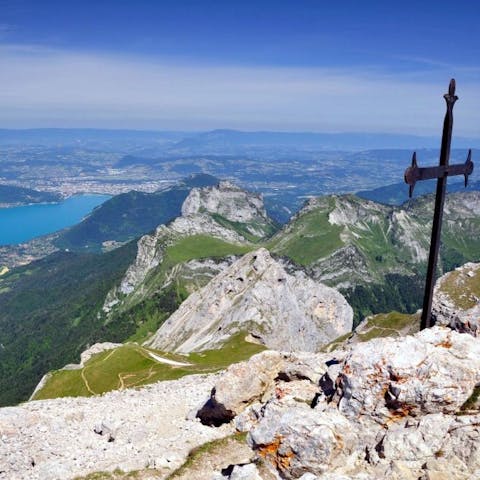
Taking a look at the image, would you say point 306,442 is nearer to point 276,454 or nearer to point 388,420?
point 276,454

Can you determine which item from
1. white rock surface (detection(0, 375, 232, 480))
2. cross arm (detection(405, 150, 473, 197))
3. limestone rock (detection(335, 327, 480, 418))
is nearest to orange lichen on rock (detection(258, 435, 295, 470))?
limestone rock (detection(335, 327, 480, 418))

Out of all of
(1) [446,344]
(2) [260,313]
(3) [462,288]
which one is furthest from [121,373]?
A: (2) [260,313]

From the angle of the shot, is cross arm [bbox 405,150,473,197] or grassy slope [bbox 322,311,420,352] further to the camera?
grassy slope [bbox 322,311,420,352]

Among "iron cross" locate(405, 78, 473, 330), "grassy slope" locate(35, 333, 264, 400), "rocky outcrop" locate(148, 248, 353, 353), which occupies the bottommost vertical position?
"rocky outcrop" locate(148, 248, 353, 353)

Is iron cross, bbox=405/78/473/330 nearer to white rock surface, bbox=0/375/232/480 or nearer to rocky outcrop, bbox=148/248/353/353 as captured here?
white rock surface, bbox=0/375/232/480

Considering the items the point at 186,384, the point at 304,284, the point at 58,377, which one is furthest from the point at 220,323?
the point at 186,384

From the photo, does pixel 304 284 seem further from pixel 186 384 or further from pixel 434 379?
pixel 434 379

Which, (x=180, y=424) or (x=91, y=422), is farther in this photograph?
(x=91, y=422)
